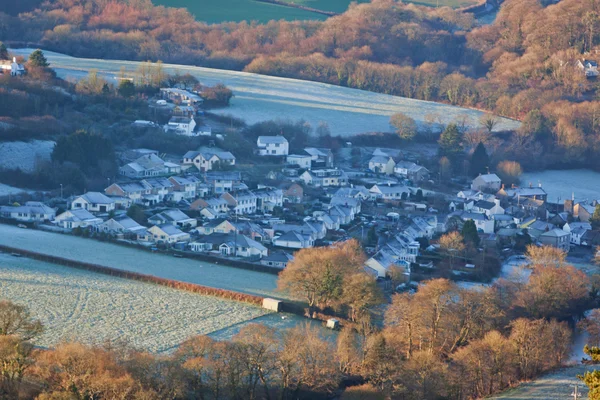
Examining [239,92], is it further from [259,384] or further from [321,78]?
[259,384]

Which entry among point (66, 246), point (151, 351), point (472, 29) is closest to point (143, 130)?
point (66, 246)

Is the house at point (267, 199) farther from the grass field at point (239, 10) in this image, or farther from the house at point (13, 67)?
the grass field at point (239, 10)

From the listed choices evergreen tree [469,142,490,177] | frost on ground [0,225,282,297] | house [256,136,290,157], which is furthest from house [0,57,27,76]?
frost on ground [0,225,282,297]

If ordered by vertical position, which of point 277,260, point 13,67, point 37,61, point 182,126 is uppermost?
point 37,61

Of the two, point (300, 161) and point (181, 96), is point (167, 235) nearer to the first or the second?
point (300, 161)

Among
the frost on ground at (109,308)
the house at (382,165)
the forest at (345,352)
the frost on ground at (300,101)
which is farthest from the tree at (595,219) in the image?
the frost on ground at (109,308)

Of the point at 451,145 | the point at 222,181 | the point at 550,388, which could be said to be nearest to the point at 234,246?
the point at 222,181
